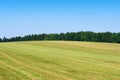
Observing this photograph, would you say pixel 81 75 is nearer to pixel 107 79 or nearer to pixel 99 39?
pixel 107 79

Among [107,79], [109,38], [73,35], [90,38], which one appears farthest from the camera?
[73,35]

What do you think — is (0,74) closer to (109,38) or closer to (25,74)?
(25,74)

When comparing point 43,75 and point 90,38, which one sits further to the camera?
point 90,38

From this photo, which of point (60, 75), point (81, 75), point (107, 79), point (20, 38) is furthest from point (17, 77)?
point (20, 38)

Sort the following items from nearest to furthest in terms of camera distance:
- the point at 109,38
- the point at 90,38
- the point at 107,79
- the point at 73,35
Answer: the point at 107,79 → the point at 109,38 → the point at 90,38 → the point at 73,35

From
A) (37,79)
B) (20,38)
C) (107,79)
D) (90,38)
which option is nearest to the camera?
(37,79)

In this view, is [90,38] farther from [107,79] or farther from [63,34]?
[107,79]

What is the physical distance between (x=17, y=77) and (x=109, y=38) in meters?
106

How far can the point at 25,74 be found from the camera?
14664mm

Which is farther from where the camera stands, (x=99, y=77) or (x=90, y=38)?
(x=90, y=38)

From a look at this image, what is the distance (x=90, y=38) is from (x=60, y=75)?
366 feet

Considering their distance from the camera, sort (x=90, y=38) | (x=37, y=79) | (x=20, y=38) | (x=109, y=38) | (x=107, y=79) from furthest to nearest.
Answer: (x=20, y=38) < (x=90, y=38) < (x=109, y=38) < (x=107, y=79) < (x=37, y=79)

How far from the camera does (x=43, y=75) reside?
14703mm

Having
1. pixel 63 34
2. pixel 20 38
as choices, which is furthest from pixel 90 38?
pixel 20 38
